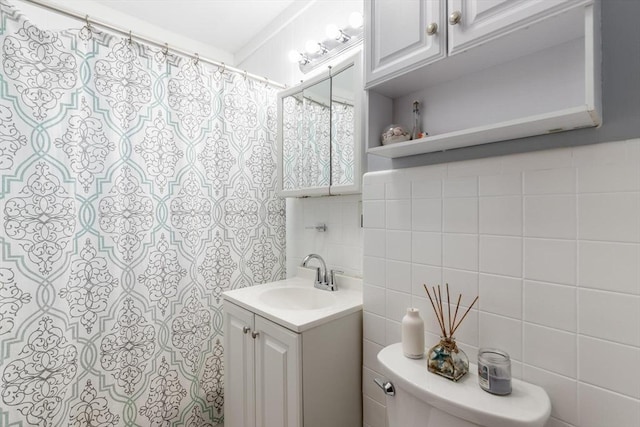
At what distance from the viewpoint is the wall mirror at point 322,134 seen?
1354mm

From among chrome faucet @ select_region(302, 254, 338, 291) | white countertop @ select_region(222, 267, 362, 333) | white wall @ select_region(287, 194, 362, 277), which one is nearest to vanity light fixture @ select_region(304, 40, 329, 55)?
white wall @ select_region(287, 194, 362, 277)

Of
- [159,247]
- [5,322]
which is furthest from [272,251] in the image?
[5,322]

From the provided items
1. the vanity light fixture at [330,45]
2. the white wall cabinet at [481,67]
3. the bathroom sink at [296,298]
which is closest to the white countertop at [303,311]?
the bathroom sink at [296,298]

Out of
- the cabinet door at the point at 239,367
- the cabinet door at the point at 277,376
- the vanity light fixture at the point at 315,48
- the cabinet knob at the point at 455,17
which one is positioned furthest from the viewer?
the vanity light fixture at the point at 315,48

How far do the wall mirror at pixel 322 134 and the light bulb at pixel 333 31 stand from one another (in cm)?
22

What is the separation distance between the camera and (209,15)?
79.7 inches

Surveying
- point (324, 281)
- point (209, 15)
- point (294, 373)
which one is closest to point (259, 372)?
point (294, 373)

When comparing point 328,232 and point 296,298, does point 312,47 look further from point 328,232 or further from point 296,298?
point 296,298

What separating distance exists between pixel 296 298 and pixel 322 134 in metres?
0.88

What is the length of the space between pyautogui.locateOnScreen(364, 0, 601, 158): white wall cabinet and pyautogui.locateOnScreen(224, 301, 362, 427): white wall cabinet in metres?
0.76

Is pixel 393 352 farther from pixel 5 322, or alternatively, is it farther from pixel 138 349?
pixel 5 322

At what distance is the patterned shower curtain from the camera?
43.6 inches

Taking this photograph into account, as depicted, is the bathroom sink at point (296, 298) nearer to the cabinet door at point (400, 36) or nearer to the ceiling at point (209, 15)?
the cabinet door at point (400, 36)

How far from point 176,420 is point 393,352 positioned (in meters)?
1.27
